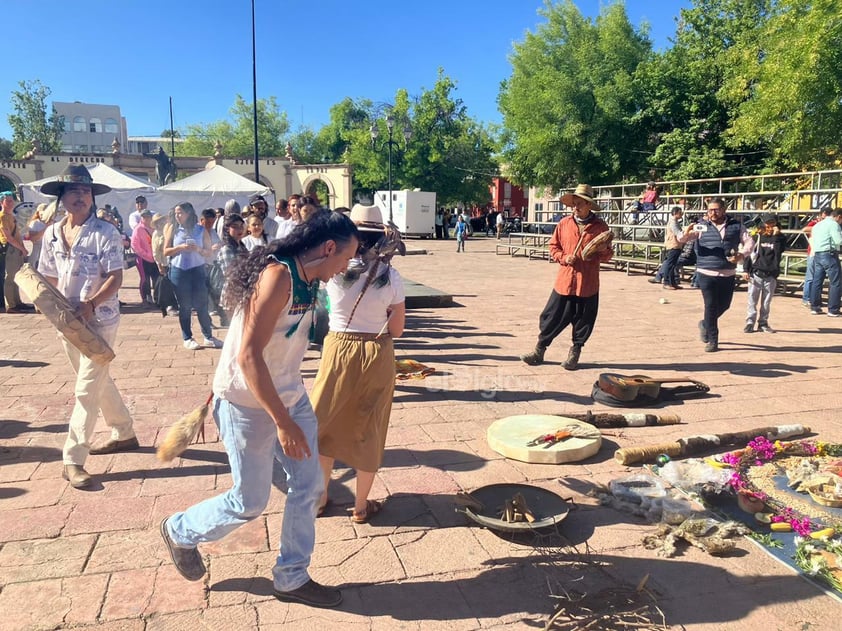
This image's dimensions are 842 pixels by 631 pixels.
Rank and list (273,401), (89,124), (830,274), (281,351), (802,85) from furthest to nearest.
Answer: (89,124) < (802,85) < (830,274) < (281,351) < (273,401)

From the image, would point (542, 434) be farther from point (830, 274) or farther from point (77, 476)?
point (830, 274)

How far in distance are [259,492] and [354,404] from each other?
0.79m

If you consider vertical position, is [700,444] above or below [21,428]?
above

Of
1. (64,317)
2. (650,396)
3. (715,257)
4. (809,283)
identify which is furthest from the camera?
(809,283)

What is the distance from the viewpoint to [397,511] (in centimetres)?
350

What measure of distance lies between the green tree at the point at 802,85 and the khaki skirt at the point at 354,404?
1507cm

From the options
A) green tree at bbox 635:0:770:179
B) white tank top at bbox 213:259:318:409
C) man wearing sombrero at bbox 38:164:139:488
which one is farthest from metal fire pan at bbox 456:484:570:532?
green tree at bbox 635:0:770:179

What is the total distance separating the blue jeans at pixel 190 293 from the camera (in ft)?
24.2

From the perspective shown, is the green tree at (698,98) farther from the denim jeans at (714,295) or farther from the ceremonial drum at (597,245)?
the ceremonial drum at (597,245)

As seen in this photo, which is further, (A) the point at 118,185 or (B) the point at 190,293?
(A) the point at 118,185

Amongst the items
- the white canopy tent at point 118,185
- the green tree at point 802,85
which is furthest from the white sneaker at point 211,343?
the green tree at point 802,85

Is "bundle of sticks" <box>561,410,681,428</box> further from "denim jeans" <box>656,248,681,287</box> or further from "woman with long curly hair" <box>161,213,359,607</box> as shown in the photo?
"denim jeans" <box>656,248,681,287</box>

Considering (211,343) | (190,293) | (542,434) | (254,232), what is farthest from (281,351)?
(211,343)

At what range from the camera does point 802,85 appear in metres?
14.3
